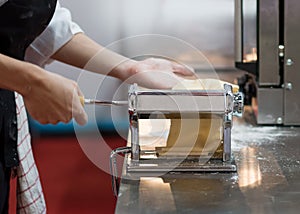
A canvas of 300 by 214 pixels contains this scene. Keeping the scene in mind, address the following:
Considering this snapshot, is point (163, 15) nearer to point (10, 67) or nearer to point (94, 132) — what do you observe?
point (94, 132)

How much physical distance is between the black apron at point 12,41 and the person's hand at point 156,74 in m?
0.23

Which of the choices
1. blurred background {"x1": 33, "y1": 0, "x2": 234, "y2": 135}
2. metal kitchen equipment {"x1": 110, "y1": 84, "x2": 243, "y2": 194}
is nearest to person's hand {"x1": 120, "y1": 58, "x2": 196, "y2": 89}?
metal kitchen equipment {"x1": 110, "y1": 84, "x2": 243, "y2": 194}

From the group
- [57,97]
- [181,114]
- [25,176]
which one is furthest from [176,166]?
[25,176]

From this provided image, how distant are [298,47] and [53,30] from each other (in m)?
0.61

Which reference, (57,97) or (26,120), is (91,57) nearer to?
(26,120)

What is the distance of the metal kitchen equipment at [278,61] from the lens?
4.58 ft

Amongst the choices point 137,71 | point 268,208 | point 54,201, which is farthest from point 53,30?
point 54,201

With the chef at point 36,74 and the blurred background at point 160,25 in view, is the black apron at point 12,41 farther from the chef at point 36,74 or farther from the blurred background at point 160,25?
the blurred background at point 160,25

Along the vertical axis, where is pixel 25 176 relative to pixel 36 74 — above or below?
below

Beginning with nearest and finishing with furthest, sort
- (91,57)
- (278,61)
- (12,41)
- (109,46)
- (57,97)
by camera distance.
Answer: (57,97)
(12,41)
(91,57)
(278,61)
(109,46)

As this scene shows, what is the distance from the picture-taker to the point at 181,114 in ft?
2.96

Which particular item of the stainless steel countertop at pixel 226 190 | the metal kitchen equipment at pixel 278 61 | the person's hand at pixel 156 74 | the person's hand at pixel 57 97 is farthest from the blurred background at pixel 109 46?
the person's hand at pixel 57 97

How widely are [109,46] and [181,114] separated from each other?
108 centimetres

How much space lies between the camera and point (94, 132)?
76.7 inches
